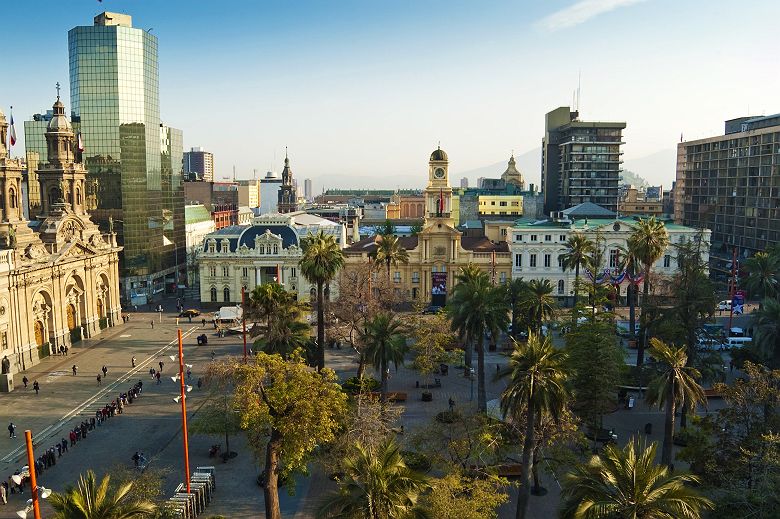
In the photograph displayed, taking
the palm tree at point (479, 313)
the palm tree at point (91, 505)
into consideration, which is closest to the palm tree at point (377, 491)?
the palm tree at point (91, 505)

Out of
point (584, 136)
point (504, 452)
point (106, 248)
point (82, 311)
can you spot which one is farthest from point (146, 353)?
point (584, 136)

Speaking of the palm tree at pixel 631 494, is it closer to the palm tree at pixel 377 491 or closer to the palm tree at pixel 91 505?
the palm tree at pixel 377 491

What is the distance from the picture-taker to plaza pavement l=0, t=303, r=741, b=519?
121 ft

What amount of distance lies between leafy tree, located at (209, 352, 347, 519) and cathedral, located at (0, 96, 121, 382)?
133 ft

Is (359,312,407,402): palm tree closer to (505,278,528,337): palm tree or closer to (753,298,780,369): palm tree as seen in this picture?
(505,278,528,337): palm tree

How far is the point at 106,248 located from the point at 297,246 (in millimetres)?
27397

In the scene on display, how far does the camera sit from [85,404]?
2099 inches

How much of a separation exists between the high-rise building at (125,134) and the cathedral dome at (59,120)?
20962 millimetres

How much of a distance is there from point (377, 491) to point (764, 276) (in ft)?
202

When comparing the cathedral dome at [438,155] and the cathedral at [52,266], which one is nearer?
the cathedral at [52,266]

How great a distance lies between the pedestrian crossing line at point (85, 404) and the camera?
43.9 meters

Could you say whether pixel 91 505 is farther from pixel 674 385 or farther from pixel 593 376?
pixel 593 376

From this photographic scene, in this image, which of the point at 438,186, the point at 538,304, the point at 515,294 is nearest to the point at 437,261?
the point at 438,186

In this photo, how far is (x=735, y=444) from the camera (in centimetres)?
3095
